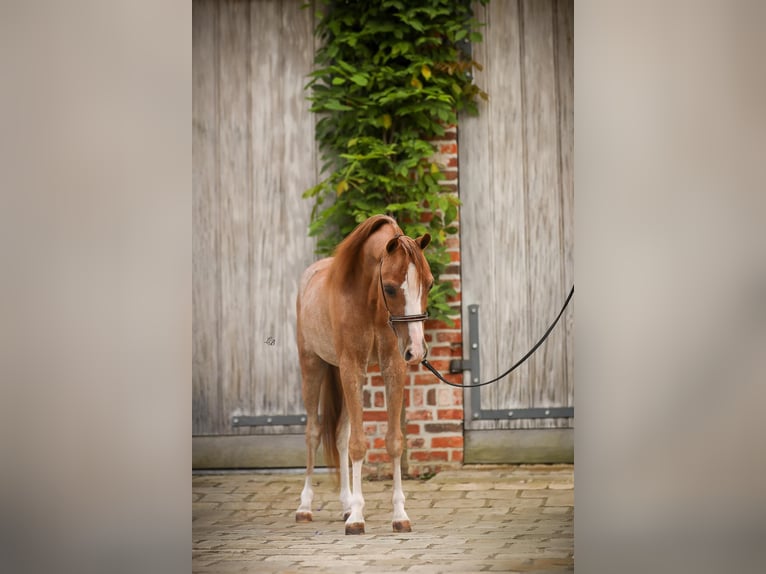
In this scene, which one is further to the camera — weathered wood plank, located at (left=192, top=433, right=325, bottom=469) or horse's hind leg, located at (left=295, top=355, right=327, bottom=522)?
weathered wood plank, located at (left=192, top=433, right=325, bottom=469)

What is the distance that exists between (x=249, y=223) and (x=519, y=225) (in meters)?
1.56

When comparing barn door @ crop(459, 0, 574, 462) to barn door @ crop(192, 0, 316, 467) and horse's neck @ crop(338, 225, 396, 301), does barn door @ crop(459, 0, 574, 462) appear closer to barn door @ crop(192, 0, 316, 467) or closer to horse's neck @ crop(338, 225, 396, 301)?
barn door @ crop(192, 0, 316, 467)


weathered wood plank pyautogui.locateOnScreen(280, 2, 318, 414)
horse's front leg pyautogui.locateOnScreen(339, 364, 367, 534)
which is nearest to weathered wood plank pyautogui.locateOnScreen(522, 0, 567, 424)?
weathered wood plank pyautogui.locateOnScreen(280, 2, 318, 414)

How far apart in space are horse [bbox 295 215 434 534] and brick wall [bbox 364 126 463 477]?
29.5 inches

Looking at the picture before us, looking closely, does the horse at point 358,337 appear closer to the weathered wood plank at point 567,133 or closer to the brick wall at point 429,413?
the brick wall at point 429,413

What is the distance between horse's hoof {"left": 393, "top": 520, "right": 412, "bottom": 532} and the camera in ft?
13.5

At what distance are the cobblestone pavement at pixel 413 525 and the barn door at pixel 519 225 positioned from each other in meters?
0.31

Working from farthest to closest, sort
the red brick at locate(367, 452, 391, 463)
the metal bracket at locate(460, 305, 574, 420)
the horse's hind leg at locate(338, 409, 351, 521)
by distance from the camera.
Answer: the metal bracket at locate(460, 305, 574, 420), the red brick at locate(367, 452, 391, 463), the horse's hind leg at locate(338, 409, 351, 521)

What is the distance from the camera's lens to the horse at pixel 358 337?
4.02 meters

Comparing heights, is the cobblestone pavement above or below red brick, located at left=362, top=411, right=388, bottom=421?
below

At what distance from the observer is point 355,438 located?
4.19 metres
